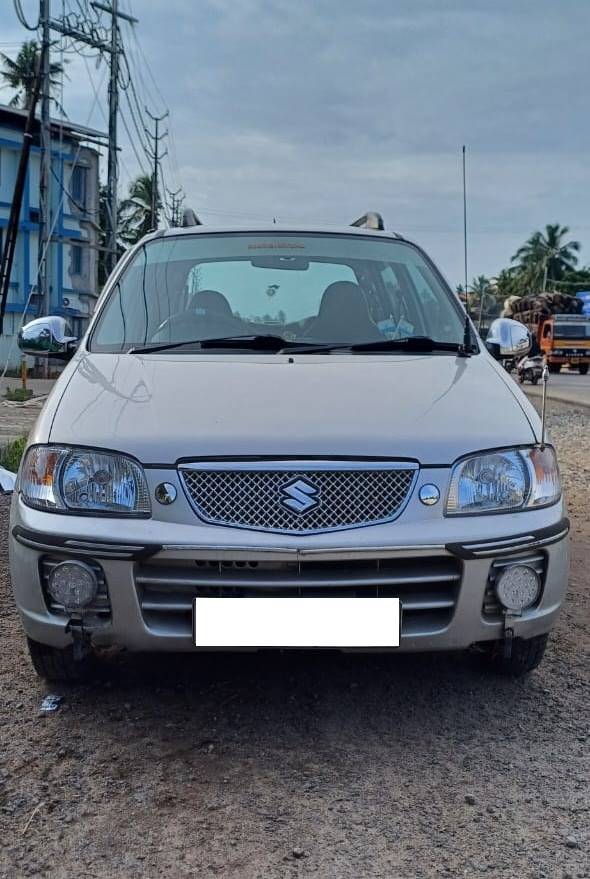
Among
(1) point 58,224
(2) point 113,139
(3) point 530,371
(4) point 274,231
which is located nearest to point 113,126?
(2) point 113,139

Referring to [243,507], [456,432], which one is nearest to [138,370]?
[243,507]

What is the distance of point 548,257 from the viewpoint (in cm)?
7638

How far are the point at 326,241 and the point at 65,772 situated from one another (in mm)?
2679

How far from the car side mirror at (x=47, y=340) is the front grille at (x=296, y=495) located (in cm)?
166

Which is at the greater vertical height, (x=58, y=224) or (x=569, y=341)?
(x=58, y=224)

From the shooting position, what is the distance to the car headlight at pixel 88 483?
2770mm

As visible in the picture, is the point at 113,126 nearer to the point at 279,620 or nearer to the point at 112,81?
the point at 112,81

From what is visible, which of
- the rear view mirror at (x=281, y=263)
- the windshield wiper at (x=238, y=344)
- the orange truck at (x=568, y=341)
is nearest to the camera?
the windshield wiper at (x=238, y=344)

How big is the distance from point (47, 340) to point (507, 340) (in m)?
2.08

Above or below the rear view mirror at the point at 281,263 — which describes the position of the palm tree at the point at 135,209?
above

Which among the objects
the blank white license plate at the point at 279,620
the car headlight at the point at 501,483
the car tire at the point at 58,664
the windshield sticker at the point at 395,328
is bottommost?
the car tire at the point at 58,664

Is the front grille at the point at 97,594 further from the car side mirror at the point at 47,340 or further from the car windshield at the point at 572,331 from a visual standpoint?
the car windshield at the point at 572,331

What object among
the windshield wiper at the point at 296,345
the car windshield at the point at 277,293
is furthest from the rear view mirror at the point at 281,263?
the windshield wiper at the point at 296,345

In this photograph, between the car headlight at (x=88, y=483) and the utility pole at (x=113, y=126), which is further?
the utility pole at (x=113, y=126)
